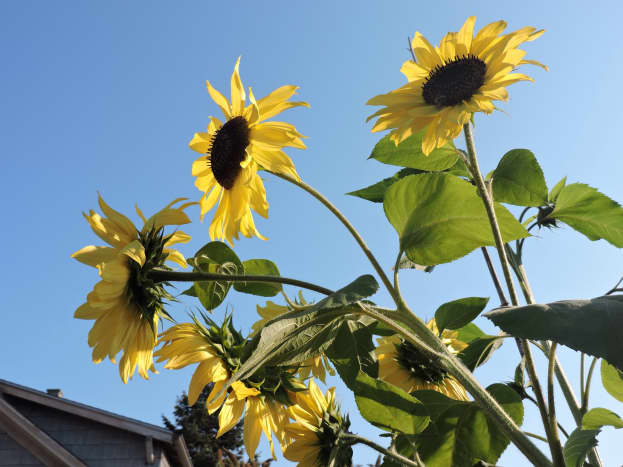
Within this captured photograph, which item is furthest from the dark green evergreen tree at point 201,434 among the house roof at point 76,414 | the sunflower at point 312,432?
the sunflower at point 312,432

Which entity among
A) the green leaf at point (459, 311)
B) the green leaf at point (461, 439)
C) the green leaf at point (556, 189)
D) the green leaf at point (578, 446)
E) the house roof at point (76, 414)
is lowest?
the green leaf at point (578, 446)

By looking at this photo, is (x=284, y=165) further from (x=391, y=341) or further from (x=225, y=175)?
(x=391, y=341)

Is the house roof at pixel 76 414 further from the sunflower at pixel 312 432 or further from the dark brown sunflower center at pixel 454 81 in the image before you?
the dark brown sunflower center at pixel 454 81

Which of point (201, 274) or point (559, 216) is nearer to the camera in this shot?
point (201, 274)

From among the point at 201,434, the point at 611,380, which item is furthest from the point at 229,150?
the point at 201,434

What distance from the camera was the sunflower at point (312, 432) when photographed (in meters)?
1.02

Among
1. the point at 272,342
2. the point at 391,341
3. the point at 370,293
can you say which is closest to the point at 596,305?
the point at 370,293

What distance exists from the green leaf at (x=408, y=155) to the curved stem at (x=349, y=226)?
0.18 meters

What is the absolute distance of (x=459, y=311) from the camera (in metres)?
0.87

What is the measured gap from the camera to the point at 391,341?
1.10 meters

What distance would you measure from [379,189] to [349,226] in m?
0.31

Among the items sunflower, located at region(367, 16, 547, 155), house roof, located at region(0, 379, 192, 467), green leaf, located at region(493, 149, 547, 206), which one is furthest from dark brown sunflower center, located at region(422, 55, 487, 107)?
house roof, located at region(0, 379, 192, 467)

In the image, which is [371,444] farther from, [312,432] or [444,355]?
[444,355]

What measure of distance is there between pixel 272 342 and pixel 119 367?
0.36 m
